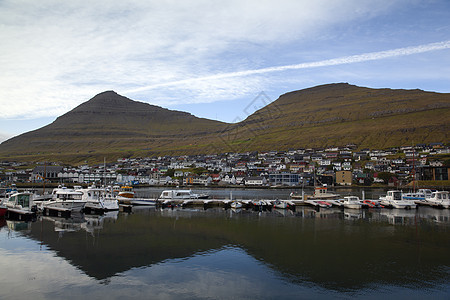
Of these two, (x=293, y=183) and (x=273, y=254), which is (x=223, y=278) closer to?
(x=273, y=254)

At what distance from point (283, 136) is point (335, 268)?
17908 centimetres

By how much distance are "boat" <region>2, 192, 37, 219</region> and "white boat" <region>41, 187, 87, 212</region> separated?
1725 mm

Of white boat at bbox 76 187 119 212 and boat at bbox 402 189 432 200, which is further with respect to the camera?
boat at bbox 402 189 432 200

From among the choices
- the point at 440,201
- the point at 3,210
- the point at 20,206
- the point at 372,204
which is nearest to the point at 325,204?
the point at 372,204

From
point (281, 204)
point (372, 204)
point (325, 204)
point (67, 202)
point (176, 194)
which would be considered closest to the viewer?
point (67, 202)

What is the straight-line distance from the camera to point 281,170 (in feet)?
411

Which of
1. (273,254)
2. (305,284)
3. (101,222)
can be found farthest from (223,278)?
(101,222)

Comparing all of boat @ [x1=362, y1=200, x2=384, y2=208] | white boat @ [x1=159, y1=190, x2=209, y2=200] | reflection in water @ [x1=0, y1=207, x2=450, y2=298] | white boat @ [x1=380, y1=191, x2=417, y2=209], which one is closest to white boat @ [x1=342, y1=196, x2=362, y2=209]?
boat @ [x1=362, y1=200, x2=384, y2=208]

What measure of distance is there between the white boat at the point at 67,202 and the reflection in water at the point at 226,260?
5414 mm

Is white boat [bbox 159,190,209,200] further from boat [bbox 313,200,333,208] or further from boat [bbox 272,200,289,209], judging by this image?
boat [bbox 313,200,333,208]

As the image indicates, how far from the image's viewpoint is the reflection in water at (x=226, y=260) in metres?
13.3

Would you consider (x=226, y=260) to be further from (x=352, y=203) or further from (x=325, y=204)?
(x=325, y=204)

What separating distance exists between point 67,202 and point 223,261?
23382mm

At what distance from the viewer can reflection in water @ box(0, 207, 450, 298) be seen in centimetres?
1334
